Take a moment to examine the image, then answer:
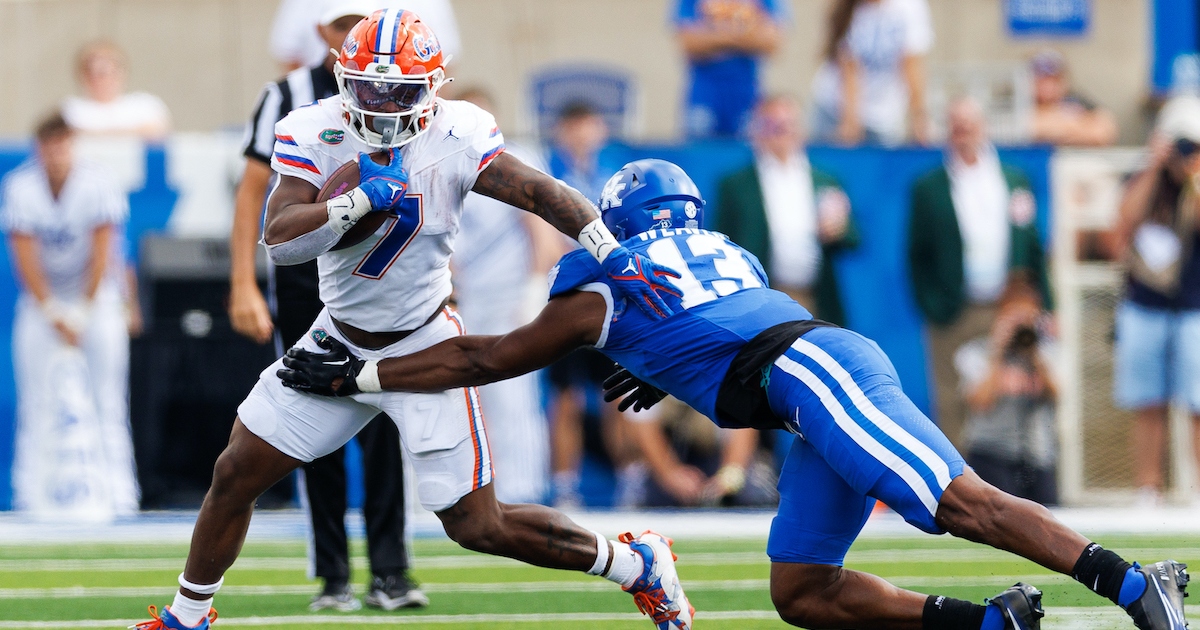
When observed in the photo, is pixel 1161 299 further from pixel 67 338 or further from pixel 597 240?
pixel 67 338

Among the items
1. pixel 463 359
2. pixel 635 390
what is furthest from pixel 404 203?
pixel 635 390

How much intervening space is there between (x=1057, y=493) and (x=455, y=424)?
16.3 feet

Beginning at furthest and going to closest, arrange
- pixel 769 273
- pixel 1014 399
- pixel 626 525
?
pixel 1014 399 → pixel 769 273 → pixel 626 525

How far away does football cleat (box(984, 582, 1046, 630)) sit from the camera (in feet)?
11.3

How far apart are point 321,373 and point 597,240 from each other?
2.59 ft

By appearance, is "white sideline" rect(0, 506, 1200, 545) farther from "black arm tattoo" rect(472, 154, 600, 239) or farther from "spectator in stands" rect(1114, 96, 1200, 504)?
"black arm tattoo" rect(472, 154, 600, 239)

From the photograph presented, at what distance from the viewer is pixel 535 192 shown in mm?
3760

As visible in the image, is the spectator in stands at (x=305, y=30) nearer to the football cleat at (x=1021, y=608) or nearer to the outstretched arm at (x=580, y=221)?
the outstretched arm at (x=580, y=221)

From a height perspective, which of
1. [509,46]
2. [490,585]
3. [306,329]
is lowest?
[490,585]

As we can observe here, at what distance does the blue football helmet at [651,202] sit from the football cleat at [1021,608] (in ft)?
3.82

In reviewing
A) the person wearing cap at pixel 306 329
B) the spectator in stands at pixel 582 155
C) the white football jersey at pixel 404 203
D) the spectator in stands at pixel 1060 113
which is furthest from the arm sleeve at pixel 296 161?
the spectator in stands at pixel 1060 113

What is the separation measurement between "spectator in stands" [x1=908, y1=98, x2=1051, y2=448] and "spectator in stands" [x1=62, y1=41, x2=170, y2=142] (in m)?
4.27

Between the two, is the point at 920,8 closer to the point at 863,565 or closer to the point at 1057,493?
the point at 1057,493

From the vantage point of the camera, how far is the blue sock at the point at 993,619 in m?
3.47
